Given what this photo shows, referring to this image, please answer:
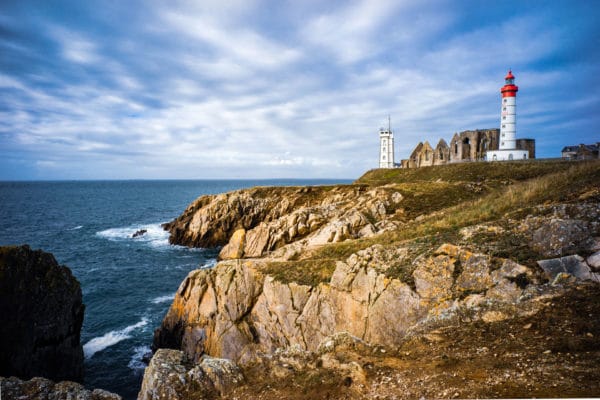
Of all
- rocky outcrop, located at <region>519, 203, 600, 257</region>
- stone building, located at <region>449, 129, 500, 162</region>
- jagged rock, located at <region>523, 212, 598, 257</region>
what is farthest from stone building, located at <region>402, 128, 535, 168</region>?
jagged rock, located at <region>523, 212, 598, 257</region>

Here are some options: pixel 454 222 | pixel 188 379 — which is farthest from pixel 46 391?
pixel 454 222

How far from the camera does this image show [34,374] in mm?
19406

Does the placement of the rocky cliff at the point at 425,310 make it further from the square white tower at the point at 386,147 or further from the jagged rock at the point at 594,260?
the square white tower at the point at 386,147

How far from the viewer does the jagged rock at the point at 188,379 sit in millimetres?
8906

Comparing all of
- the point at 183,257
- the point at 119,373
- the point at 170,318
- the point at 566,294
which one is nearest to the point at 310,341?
the point at 566,294

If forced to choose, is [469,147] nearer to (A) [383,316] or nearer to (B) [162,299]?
(A) [383,316]

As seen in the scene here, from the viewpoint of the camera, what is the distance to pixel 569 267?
34.8ft

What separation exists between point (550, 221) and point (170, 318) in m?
28.2

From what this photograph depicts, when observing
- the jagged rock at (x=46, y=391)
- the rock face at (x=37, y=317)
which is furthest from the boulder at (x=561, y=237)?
the rock face at (x=37, y=317)

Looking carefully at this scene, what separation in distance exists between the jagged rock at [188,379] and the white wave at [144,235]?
180 feet

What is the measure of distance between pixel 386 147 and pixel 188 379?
99569 mm

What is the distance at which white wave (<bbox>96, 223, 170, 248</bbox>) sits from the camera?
62447 millimetres

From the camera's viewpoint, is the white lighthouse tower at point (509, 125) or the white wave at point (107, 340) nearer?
the white wave at point (107, 340)

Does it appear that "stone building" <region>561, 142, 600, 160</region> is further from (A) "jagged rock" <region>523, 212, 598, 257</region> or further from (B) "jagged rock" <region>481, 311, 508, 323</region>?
(B) "jagged rock" <region>481, 311, 508, 323</region>
